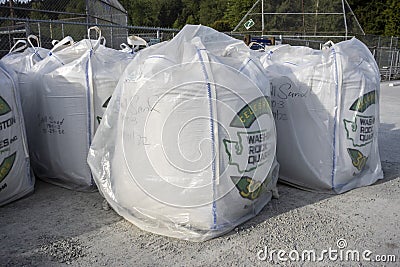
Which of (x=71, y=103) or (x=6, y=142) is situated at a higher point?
(x=71, y=103)

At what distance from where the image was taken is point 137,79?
2.25 meters

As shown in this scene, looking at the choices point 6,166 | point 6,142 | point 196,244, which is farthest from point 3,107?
point 196,244

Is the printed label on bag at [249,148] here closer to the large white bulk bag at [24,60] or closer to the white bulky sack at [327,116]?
the white bulky sack at [327,116]

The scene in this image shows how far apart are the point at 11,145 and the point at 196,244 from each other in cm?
145

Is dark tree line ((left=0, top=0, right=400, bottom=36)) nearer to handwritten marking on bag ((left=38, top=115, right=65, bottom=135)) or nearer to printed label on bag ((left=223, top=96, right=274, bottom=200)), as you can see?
handwritten marking on bag ((left=38, top=115, right=65, bottom=135))

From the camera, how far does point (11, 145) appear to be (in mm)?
2619

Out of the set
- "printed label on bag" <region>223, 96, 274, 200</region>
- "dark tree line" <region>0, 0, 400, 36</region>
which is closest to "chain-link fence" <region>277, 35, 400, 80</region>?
"dark tree line" <region>0, 0, 400, 36</region>

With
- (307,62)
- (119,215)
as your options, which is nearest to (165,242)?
(119,215)

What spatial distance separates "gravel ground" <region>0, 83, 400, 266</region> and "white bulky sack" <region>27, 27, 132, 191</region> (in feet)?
0.66

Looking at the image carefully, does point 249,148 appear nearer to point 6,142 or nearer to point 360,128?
point 360,128

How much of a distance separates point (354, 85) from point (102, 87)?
1820 millimetres
